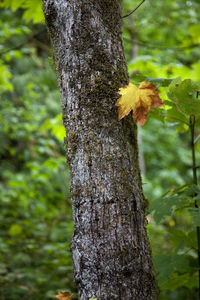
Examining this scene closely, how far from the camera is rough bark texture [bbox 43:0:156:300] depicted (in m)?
0.96

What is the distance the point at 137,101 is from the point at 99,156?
11.1 inches

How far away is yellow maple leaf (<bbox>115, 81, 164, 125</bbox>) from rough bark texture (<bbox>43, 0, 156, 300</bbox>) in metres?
0.04

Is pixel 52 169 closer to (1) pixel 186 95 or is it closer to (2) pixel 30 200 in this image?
(2) pixel 30 200

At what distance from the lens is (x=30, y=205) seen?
4418mm

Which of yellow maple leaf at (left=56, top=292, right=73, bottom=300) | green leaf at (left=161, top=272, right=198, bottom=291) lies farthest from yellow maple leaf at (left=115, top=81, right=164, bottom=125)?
green leaf at (left=161, top=272, right=198, bottom=291)

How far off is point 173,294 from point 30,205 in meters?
2.60

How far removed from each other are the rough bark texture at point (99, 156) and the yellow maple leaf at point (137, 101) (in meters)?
0.04

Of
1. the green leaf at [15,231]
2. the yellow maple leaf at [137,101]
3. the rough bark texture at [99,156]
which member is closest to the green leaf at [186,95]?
the yellow maple leaf at [137,101]

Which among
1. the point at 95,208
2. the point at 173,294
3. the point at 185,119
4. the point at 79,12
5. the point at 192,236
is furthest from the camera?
the point at 173,294

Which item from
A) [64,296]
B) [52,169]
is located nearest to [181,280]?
[64,296]

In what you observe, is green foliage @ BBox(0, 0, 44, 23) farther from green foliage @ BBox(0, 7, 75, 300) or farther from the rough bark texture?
the rough bark texture

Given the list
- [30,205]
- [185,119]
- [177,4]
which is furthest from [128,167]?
[177,4]

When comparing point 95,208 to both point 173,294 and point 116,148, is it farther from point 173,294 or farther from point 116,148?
point 173,294

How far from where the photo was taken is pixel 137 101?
3.59ft
